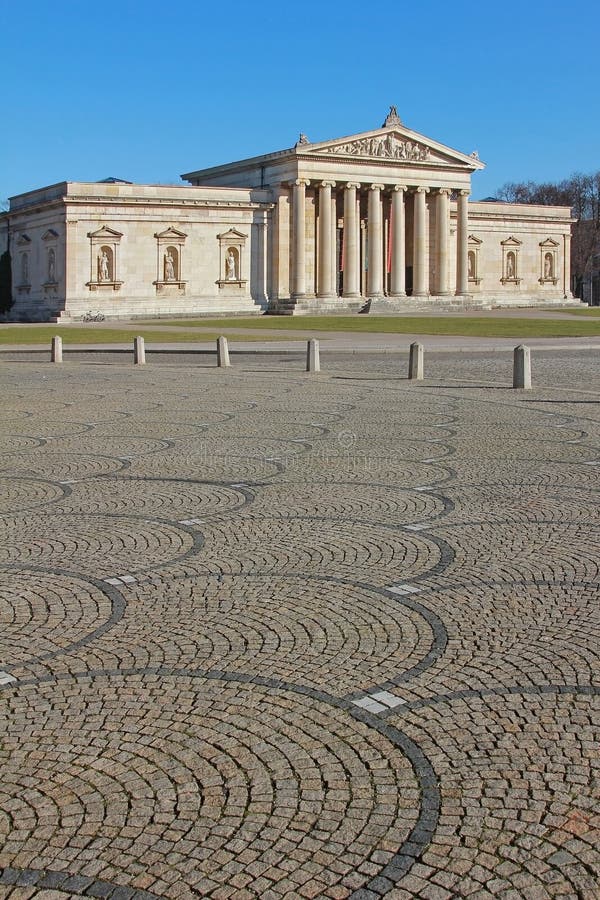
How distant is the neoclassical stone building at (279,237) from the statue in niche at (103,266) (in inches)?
4.0

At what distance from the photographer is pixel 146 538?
347 inches

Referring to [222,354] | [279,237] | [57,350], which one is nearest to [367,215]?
[279,237]

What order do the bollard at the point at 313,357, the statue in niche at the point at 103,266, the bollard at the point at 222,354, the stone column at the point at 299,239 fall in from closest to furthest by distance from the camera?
the bollard at the point at 313,357 < the bollard at the point at 222,354 < the statue in niche at the point at 103,266 < the stone column at the point at 299,239

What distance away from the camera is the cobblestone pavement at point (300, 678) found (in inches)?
153

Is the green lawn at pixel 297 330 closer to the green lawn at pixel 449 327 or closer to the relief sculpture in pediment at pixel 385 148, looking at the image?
the green lawn at pixel 449 327

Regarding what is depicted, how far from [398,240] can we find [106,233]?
25.3 meters

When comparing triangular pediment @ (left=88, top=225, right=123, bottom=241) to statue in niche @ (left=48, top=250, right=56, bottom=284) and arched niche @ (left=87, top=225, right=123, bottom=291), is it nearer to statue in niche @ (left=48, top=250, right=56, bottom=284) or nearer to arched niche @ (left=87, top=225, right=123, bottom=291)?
arched niche @ (left=87, top=225, right=123, bottom=291)

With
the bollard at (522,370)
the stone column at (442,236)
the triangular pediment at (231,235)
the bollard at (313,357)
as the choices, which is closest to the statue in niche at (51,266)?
the triangular pediment at (231,235)

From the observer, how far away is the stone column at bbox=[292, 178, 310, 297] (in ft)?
281

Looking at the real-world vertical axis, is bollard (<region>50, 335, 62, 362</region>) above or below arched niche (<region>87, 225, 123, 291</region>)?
below

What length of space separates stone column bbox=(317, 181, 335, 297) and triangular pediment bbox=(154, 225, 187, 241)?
38.1 feet

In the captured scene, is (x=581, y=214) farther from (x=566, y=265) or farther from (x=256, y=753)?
(x=256, y=753)

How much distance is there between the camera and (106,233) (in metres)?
78.6

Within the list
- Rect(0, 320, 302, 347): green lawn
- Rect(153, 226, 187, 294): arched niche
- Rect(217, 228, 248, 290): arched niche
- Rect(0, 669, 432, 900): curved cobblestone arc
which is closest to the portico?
Rect(217, 228, 248, 290): arched niche
